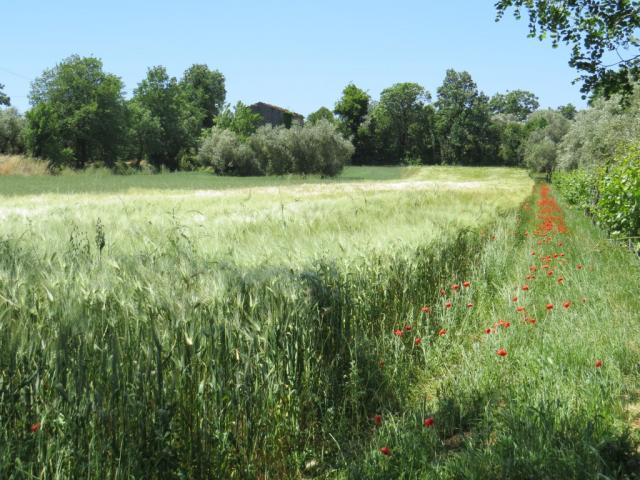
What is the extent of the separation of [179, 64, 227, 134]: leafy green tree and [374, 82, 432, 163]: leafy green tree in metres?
29.6

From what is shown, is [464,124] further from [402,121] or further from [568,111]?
[568,111]

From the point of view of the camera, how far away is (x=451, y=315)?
603 centimetres

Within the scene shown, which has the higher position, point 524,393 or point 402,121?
point 402,121

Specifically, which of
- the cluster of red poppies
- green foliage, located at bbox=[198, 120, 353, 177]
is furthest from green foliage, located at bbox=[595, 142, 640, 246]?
green foliage, located at bbox=[198, 120, 353, 177]

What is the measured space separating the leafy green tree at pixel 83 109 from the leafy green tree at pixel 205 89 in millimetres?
29222

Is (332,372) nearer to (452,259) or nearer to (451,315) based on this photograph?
(451,315)

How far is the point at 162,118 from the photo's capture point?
249 feet

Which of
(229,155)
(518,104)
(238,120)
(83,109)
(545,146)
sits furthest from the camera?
(518,104)

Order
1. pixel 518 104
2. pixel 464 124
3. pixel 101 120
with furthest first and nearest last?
pixel 518 104 < pixel 464 124 < pixel 101 120

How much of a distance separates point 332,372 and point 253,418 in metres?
1.05

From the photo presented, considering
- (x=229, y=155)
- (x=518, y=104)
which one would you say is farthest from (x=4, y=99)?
(x=518, y=104)

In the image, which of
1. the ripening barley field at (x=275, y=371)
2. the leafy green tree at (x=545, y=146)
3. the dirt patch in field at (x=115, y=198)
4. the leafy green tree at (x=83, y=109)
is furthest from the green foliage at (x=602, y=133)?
the leafy green tree at (x=83, y=109)

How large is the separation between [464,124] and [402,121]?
A: 10.1m

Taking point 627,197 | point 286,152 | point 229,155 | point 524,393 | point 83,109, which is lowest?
point 524,393
